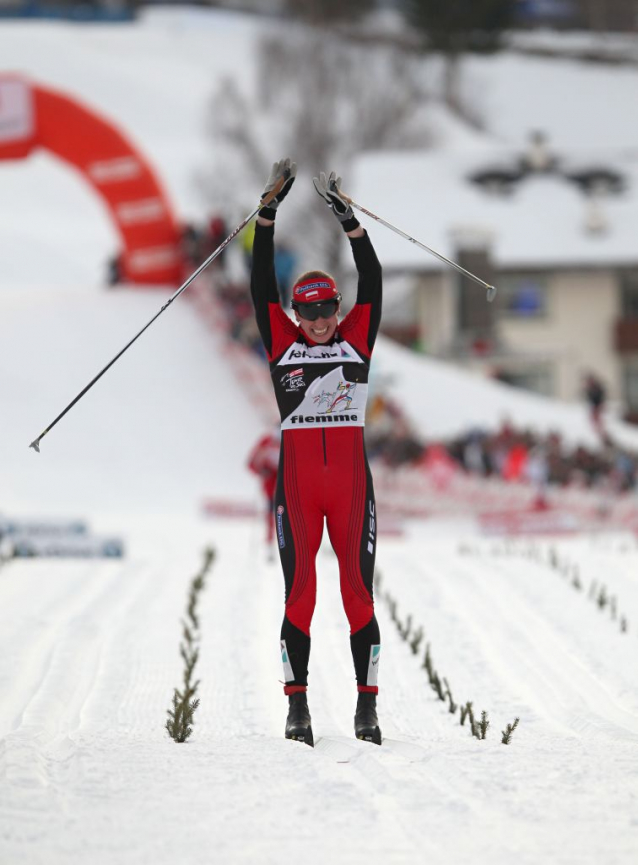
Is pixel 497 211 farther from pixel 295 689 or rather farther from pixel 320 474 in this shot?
pixel 295 689

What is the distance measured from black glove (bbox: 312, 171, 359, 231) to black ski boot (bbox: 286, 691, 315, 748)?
2021mm

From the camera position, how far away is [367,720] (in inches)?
223

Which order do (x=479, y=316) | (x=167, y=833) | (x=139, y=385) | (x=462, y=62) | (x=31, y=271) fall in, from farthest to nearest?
(x=462, y=62), (x=31, y=271), (x=479, y=316), (x=139, y=385), (x=167, y=833)

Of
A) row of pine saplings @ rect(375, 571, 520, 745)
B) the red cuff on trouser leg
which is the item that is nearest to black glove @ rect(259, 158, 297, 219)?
the red cuff on trouser leg

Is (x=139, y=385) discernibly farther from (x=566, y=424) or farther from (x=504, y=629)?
(x=504, y=629)

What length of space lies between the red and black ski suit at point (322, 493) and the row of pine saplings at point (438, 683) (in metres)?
0.47

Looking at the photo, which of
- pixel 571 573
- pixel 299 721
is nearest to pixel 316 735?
pixel 299 721

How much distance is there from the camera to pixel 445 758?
16.9ft

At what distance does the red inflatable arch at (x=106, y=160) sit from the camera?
27516 mm

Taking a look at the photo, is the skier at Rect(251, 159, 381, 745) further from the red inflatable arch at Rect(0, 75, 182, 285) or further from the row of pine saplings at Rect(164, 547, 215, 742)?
the red inflatable arch at Rect(0, 75, 182, 285)

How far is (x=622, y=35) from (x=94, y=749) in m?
83.4

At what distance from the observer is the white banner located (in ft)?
90.0

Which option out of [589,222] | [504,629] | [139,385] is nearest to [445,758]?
[504,629]

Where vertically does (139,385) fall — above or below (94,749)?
above
